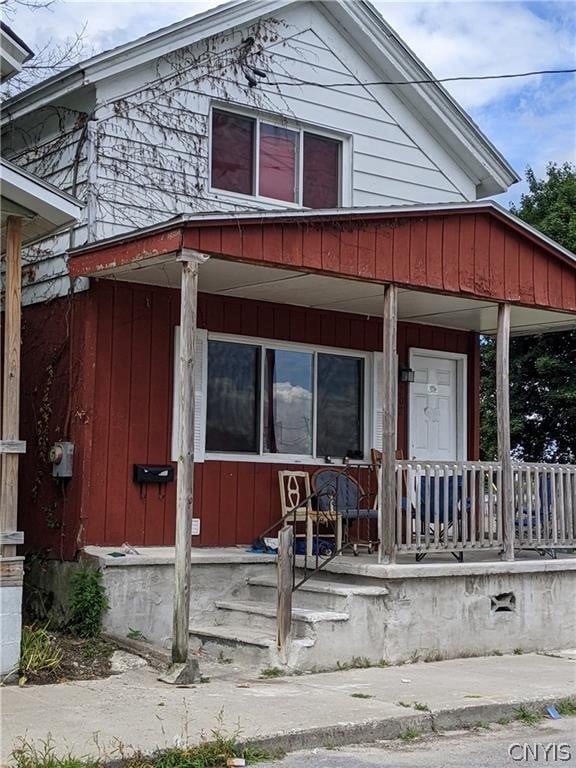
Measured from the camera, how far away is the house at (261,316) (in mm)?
9727

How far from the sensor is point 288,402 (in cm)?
1180

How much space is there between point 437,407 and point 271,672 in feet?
17.6

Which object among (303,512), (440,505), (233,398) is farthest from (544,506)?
(233,398)

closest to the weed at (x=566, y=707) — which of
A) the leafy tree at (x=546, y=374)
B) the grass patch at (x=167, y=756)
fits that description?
the grass patch at (x=167, y=756)

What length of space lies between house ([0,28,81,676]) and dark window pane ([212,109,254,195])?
3.18m

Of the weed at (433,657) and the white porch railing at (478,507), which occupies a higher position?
the white porch railing at (478,507)

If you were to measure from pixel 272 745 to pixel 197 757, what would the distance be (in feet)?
1.97

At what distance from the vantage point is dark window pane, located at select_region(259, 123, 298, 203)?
1218cm

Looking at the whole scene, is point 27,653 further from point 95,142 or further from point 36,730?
point 95,142

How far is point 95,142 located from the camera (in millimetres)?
10711

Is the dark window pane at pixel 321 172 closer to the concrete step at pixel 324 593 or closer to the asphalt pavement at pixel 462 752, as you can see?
the concrete step at pixel 324 593

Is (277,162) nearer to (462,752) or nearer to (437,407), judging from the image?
(437,407)

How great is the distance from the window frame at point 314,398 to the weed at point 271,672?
112 inches

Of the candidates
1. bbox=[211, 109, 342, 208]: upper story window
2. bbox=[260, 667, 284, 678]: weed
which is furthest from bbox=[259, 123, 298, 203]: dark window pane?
bbox=[260, 667, 284, 678]: weed
